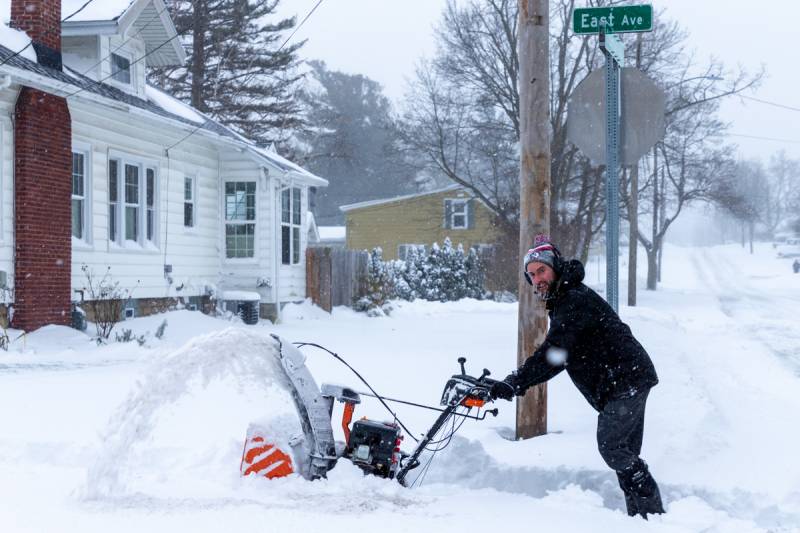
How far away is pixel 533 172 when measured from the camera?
6957 mm

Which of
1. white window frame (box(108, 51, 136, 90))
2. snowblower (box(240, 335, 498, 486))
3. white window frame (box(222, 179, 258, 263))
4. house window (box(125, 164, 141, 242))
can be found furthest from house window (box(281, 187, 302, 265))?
snowblower (box(240, 335, 498, 486))

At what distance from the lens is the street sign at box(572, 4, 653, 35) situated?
6.54 m

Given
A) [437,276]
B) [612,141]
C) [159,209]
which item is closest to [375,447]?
[612,141]

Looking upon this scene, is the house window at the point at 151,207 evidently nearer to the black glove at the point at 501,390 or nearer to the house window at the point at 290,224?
the house window at the point at 290,224

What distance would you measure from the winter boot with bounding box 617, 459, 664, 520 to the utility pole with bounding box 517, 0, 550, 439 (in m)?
2.05

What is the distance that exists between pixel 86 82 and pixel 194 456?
10947mm

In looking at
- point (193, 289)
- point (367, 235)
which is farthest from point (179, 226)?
point (367, 235)

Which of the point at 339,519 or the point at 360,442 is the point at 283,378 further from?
the point at 339,519

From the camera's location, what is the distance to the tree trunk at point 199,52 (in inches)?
1362

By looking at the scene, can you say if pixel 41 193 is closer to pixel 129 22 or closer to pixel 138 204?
pixel 138 204

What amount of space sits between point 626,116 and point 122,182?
11712 mm

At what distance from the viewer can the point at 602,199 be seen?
2894 cm

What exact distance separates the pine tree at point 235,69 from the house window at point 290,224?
1470 cm

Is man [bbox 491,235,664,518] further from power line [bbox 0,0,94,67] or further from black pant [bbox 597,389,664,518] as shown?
power line [bbox 0,0,94,67]
